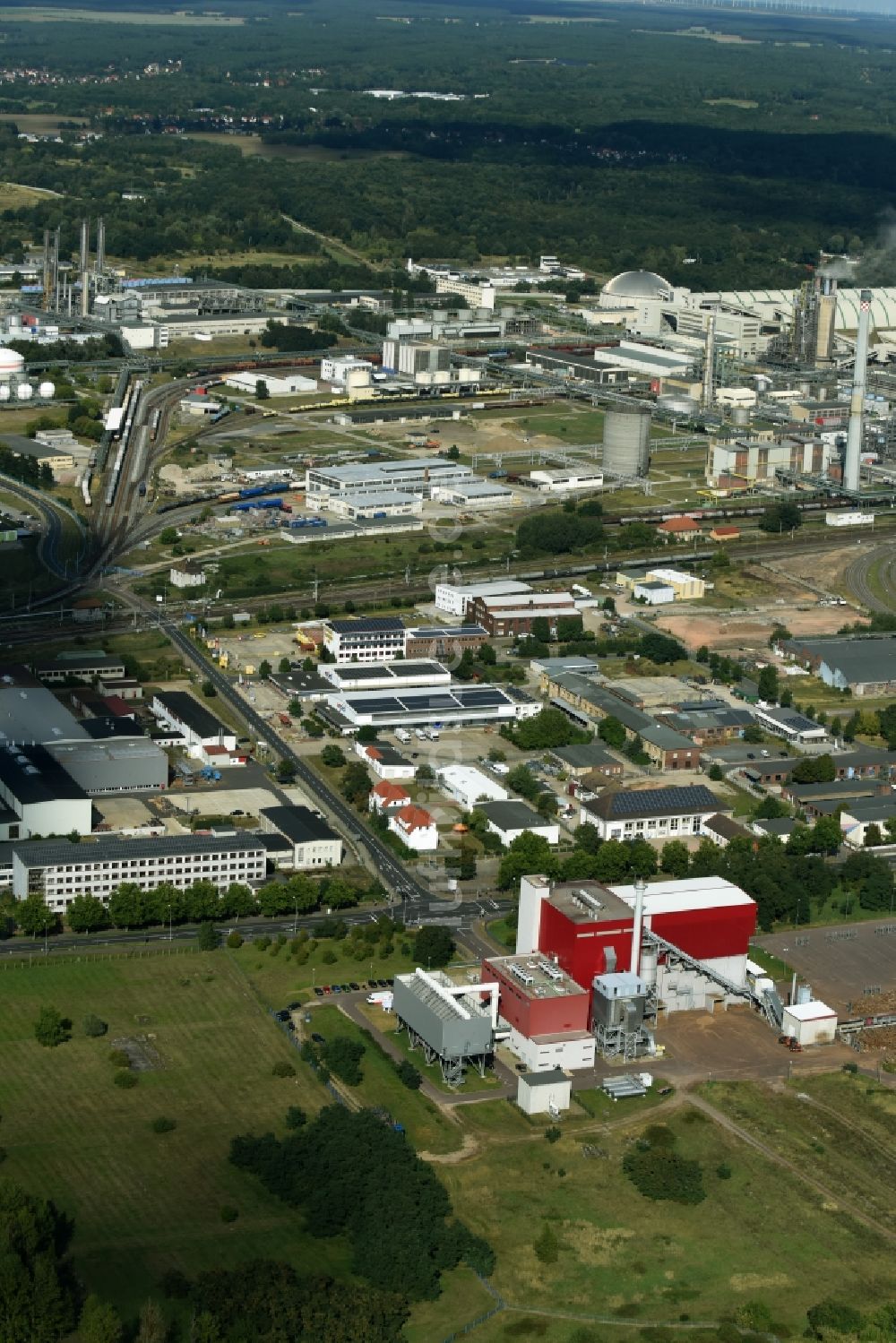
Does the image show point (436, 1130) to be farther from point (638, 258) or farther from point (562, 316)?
point (638, 258)

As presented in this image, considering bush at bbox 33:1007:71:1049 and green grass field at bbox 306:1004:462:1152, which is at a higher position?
bush at bbox 33:1007:71:1049

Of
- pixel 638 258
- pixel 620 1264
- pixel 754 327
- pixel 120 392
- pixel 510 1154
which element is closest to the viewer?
pixel 620 1264

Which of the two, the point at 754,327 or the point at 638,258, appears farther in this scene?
the point at 638,258

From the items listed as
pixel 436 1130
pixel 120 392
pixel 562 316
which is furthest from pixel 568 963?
pixel 562 316

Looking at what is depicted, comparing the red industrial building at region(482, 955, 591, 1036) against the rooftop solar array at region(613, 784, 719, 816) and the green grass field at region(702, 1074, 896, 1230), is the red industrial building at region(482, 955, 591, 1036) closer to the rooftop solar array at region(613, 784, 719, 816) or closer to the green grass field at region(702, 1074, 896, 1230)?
the green grass field at region(702, 1074, 896, 1230)

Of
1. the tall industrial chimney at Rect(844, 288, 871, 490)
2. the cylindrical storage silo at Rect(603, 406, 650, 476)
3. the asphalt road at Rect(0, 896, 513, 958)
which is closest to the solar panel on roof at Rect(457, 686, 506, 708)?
A: the asphalt road at Rect(0, 896, 513, 958)

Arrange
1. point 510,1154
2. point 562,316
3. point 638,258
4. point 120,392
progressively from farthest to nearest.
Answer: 1. point 638,258
2. point 562,316
3. point 120,392
4. point 510,1154
